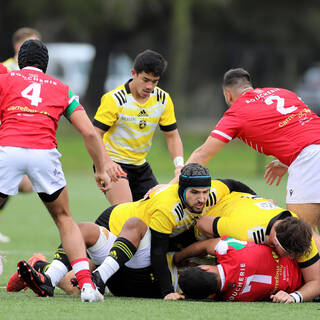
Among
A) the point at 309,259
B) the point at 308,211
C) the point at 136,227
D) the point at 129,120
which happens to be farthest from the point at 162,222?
the point at 129,120

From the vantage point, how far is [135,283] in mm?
6504

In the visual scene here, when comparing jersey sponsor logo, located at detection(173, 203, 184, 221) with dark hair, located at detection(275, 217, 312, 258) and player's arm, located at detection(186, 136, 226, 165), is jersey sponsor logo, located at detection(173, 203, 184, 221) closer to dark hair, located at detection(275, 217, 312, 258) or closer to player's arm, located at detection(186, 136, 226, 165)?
dark hair, located at detection(275, 217, 312, 258)

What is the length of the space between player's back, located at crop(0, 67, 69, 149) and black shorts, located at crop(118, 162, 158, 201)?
259cm

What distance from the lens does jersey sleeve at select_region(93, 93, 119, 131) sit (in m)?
8.38

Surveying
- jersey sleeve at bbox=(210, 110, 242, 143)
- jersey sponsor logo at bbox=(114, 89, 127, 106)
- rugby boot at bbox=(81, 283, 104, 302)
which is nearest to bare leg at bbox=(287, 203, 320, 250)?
jersey sleeve at bbox=(210, 110, 242, 143)

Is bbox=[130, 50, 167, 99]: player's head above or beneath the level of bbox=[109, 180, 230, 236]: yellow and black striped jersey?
above

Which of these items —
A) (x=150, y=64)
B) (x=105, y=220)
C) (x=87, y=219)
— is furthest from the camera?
(x=87, y=219)

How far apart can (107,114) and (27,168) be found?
96.7 inches

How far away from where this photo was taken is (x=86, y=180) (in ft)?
67.4

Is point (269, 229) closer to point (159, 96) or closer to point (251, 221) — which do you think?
point (251, 221)

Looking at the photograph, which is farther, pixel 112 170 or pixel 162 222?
pixel 112 170

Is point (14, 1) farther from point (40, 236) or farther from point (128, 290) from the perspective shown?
point (128, 290)

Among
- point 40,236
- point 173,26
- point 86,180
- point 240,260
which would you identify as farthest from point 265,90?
point 173,26

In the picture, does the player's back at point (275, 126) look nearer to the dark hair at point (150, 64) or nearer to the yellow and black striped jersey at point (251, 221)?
the yellow and black striped jersey at point (251, 221)
